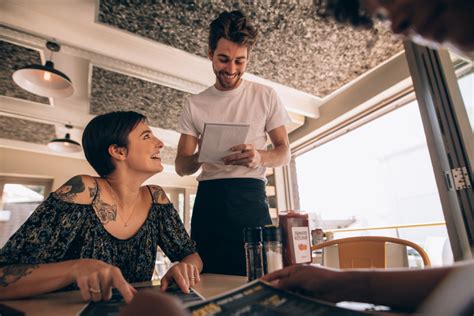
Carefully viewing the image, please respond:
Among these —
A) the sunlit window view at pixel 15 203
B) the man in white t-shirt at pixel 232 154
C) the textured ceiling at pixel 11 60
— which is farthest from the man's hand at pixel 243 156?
the sunlit window view at pixel 15 203

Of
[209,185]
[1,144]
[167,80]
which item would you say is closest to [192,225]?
[209,185]

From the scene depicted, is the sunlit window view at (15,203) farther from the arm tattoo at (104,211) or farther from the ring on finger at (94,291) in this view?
the ring on finger at (94,291)

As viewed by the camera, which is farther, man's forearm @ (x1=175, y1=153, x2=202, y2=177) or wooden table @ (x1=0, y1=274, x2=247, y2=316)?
man's forearm @ (x1=175, y1=153, x2=202, y2=177)

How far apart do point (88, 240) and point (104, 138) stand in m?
0.46

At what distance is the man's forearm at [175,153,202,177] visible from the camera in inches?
59.6

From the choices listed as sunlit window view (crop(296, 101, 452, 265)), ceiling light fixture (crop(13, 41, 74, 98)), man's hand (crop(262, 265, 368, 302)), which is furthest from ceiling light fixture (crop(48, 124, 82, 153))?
man's hand (crop(262, 265, 368, 302))

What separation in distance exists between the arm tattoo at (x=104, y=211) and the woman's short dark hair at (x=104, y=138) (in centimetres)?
21

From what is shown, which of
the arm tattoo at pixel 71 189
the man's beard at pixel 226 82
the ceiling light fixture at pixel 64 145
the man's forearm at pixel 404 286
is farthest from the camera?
the ceiling light fixture at pixel 64 145

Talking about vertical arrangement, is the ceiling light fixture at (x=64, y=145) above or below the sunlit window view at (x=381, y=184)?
above

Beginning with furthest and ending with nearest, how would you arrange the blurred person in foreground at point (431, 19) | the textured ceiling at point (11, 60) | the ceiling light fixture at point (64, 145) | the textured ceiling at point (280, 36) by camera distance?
the ceiling light fixture at point (64, 145) < the textured ceiling at point (11, 60) < the textured ceiling at point (280, 36) < the blurred person in foreground at point (431, 19)

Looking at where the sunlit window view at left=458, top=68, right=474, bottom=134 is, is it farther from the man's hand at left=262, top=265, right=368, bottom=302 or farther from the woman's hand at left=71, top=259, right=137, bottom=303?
the woman's hand at left=71, top=259, right=137, bottom=303

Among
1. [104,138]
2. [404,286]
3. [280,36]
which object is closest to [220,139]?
[104,138]

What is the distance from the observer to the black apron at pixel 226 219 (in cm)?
128

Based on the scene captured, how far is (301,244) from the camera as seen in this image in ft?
2.70
